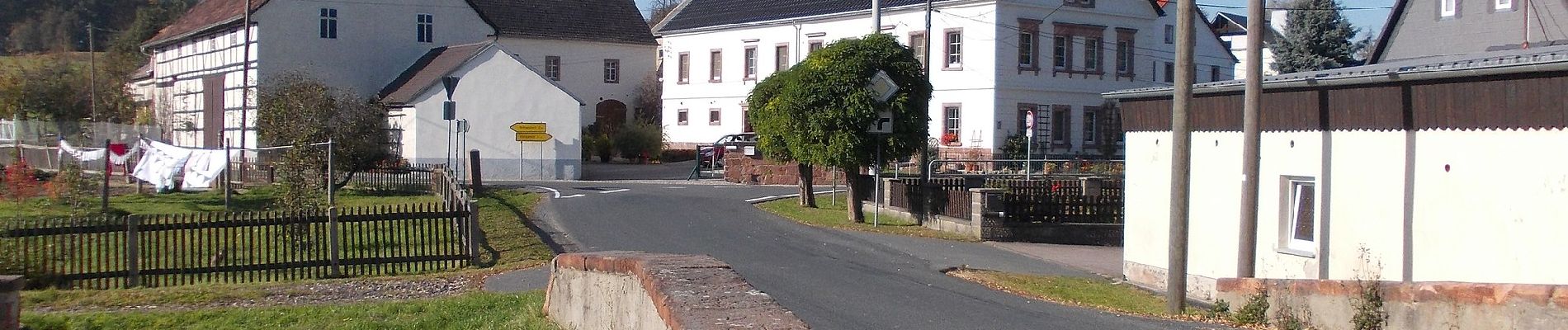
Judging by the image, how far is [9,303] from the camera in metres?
10.4

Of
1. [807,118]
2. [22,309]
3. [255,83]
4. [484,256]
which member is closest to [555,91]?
[255,83]

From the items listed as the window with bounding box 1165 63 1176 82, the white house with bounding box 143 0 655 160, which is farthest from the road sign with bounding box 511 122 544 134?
the window with bounding box 1165 63 1176 82

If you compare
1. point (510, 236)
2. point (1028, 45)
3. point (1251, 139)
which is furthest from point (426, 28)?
point (1251, 139)

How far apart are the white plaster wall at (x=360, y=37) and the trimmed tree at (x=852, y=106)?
24.5 metres

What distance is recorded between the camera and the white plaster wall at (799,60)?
147ft

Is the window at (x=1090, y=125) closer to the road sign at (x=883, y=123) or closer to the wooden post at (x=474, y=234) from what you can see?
the road sign at (x=883, y=123)

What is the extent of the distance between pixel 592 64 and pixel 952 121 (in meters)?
20.4

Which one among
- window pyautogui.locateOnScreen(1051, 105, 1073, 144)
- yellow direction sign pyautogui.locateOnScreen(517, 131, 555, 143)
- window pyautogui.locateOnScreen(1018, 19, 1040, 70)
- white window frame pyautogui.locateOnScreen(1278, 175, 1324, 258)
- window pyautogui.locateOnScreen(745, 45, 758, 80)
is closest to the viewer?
white window frame pyautogui.locateOnScreen(1278, 175, 1324, 258)

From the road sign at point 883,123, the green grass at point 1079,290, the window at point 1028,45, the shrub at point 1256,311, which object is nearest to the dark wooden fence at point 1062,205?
the road sign at point 883,123

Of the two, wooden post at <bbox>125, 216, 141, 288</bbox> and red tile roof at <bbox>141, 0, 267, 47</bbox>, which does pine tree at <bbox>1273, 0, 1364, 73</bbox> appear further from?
wooden post at <bbox>125, 216, 141, 288</bbox>

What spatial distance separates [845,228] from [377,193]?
45.5 feet

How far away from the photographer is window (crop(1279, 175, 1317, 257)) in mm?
15250

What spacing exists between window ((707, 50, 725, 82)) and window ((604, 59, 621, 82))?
7305mm

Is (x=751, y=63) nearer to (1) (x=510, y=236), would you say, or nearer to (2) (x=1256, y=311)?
(1) (x=510, y=236)
